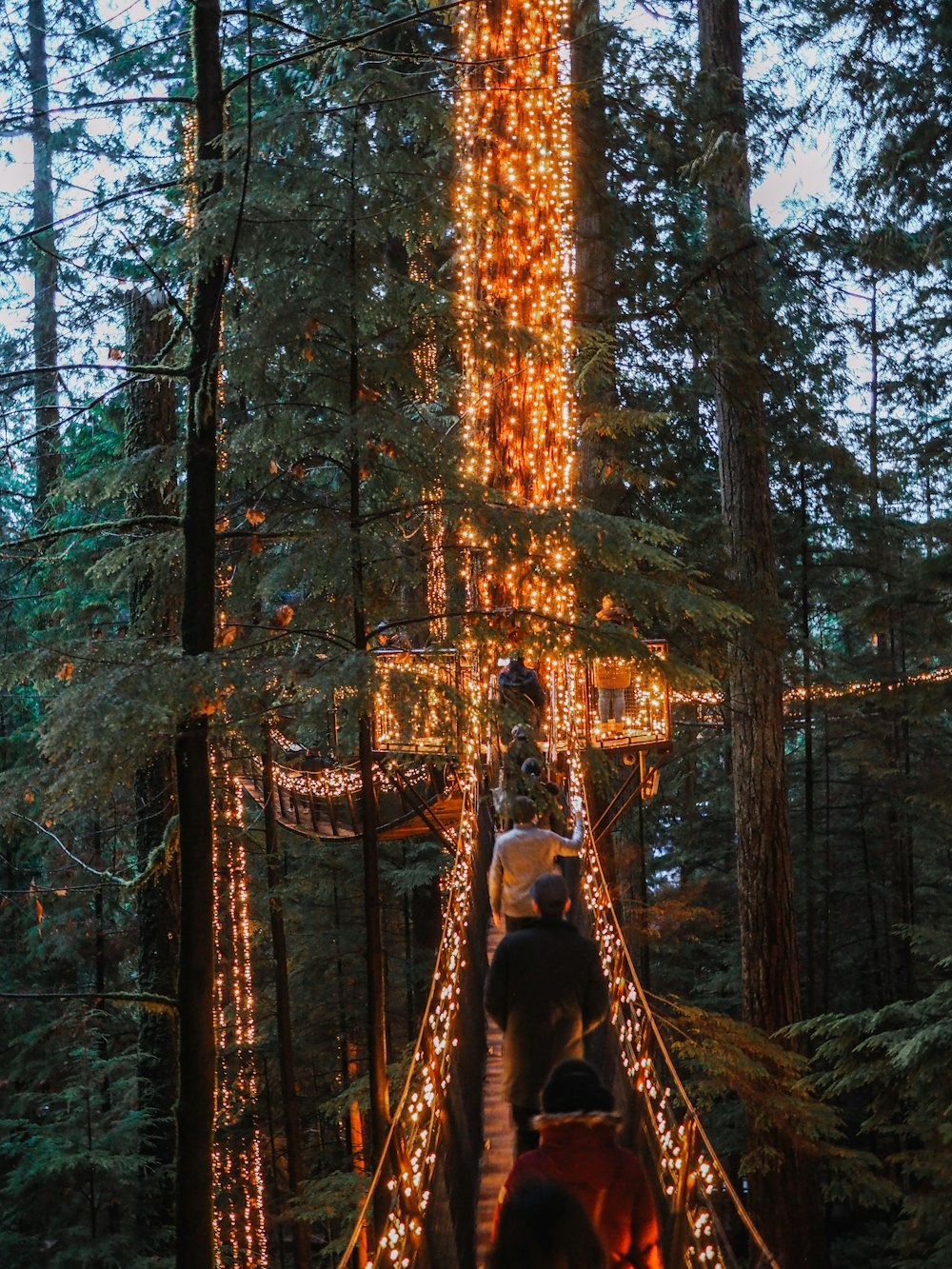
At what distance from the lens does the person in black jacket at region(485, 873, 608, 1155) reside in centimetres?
391

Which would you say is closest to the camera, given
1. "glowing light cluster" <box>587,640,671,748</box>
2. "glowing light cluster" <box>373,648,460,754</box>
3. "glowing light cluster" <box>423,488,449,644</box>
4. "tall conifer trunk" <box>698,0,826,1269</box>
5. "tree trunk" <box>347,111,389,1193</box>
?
"glowing light cluster" <box>373,648,460,754</box>

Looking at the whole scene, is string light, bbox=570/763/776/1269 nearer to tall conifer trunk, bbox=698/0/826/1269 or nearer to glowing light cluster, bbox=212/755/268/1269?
tall conifer trunk, bbox=698/0/826/1269

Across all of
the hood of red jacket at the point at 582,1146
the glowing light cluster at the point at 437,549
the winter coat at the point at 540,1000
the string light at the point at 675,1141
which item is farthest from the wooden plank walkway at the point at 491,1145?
the glowing light cluster at the point at 437,549

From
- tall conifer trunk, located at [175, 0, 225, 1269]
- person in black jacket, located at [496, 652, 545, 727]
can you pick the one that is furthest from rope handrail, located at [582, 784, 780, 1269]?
tall conifer trunk, located at [175, 0, 225, 1269]

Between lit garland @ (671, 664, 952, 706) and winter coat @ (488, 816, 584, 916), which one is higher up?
lit garland @ (671, 664, 952, 706)

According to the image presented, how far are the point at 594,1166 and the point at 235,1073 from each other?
12.1 metres

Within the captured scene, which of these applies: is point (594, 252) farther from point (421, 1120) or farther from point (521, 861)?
point (421, 1120)

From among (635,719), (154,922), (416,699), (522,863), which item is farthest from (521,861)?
(154,922)

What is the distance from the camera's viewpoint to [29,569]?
5.43m

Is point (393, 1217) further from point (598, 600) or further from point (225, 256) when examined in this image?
point (225, 256)

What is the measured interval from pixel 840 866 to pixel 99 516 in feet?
41.7

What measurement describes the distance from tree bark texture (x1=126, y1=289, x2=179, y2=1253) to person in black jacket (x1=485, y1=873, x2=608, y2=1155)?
13.7 ft

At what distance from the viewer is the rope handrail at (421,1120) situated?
350cm

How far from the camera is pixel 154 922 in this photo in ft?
27.8
